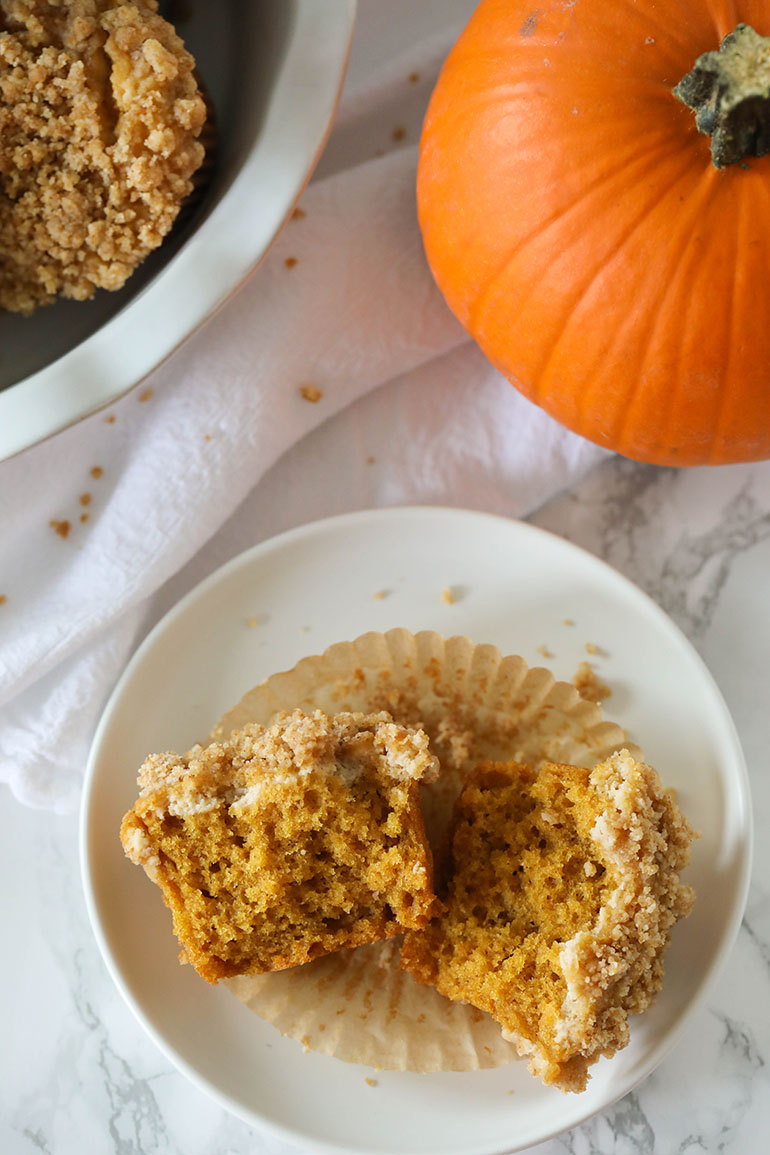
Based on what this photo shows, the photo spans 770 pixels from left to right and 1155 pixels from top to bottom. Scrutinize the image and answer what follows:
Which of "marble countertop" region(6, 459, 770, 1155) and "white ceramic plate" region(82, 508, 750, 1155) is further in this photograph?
"marble countertop" region(6, 459, 770, 1155)

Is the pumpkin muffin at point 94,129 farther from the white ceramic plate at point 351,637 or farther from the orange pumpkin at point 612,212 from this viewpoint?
the white ceramic plate at point 351,637

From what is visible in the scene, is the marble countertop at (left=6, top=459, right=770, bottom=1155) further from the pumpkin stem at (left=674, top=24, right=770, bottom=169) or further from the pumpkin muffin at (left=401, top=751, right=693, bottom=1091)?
the pumpkin stem at (left=674, top=24, right=770, bottom=169)

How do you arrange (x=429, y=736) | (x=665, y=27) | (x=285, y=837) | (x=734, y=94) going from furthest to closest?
1. (x=429, y=736)
2. (x=285, y=837)
3. (x=665, y=27)
4. (x=734, y=94)

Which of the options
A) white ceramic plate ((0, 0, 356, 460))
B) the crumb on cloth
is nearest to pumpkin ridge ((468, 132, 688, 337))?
white ceramic plate ((0, 0, 356, 460))

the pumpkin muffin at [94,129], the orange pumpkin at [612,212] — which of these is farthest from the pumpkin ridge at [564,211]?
the pumpkin muffin at [94,129]

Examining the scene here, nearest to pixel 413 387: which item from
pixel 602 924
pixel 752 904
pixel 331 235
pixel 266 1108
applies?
pixel 331 235

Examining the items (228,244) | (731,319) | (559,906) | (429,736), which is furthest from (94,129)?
(559,906)

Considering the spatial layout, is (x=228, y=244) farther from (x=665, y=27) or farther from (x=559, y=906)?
(x=559, y=906)
